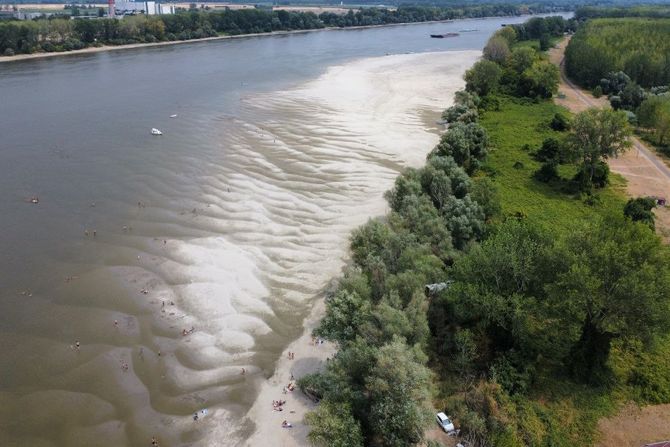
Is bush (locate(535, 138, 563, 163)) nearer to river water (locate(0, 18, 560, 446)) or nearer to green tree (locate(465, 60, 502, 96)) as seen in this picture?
river water (locate(0, 18, 560, 446))

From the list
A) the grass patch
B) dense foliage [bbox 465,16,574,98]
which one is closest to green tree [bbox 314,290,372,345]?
the grass patch

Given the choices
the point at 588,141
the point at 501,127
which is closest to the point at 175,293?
the point at 588,141

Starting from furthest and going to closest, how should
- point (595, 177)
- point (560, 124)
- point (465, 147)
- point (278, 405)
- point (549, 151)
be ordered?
point (560, 124)
point (549, 151)
point (465, 147)
point (595, 177)
point (278, 405)

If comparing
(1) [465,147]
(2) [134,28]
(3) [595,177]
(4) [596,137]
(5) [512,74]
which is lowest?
(3) [595,177]

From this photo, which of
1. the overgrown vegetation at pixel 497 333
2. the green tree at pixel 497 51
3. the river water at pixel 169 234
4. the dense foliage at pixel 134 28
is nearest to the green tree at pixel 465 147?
the river water at pixel 169 234

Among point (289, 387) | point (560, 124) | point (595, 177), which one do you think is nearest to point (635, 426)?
point (289, 387)

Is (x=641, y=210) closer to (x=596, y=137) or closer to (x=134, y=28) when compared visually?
(x=596, y=137)

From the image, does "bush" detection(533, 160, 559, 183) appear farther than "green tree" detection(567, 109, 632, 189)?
Yes
